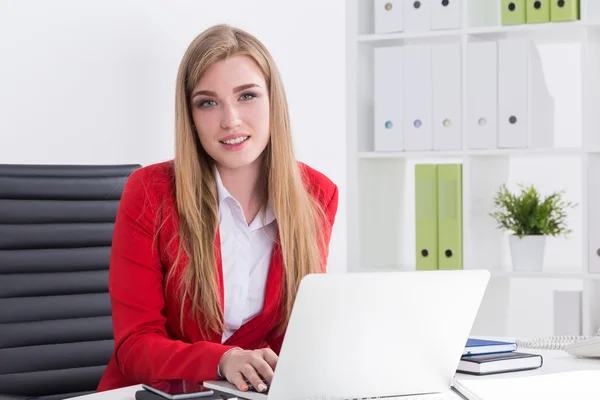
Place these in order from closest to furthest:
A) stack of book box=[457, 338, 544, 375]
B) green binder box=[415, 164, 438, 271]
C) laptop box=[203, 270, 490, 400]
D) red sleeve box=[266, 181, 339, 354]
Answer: laptop box=[203, 270, 490, 400] → stack of book box=[457, 338, 544, 375] → red sleeve box=[266, 181, 339, 354] → green binder box=[415, 164, 438, 271]

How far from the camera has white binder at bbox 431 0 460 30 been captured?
118 inches

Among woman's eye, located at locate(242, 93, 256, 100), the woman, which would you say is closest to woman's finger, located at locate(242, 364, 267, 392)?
the woman

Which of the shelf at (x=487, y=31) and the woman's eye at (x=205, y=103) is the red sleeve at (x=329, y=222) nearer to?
the woman's eye at (x=205, y=103)

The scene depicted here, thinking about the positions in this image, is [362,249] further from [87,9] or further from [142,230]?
[142,230]

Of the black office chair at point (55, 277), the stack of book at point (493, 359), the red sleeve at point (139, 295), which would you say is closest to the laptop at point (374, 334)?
the stack of book at point (493, 359)

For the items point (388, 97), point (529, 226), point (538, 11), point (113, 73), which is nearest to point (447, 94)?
point (388, 97)

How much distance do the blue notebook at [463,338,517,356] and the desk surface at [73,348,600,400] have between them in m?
0.06

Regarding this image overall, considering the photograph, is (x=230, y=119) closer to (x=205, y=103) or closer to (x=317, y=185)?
(x=205, y=103)

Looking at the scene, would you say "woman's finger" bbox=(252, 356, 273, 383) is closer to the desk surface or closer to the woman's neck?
the desk surface

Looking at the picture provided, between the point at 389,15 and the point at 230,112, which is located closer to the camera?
the point at 230,112

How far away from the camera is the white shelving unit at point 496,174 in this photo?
9.37ft

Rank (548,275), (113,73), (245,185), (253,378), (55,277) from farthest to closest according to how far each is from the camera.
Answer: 1. (548,275)
2. (113,73)
3. (55,277)
4. (245,185)
5. (253,378)

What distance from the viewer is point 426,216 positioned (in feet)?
9.98

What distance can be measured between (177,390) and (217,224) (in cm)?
62
